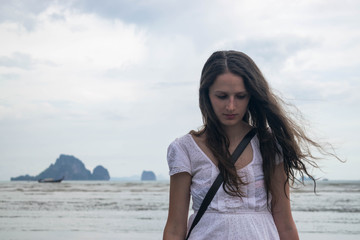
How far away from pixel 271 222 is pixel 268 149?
0.99ft

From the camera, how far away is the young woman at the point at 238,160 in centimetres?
216

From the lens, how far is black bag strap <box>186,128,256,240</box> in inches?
84.8

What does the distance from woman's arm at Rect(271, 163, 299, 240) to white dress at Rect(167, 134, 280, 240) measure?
0.06 meters

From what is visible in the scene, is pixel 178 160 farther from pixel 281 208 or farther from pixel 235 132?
pixel 281 208

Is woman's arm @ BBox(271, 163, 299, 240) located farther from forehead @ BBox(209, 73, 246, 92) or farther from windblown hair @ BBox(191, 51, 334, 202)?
forehead @ BBox(209, 73, 246, 92)

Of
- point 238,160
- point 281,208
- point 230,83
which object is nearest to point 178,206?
point 238,160

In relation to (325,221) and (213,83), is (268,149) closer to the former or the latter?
(213,83)

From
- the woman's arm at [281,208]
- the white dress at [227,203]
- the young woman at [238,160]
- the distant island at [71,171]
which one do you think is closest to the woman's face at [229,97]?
the young woman at [238,160]

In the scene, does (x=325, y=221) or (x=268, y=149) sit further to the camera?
(x=325, y=221)

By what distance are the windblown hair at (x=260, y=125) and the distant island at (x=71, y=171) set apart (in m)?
169

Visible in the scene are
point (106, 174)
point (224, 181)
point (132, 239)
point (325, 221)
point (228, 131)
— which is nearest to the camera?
point (224, 181)

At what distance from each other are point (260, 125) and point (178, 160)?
39cm

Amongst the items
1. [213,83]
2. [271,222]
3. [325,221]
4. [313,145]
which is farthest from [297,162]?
[325,221]

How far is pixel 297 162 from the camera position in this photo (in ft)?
7.41
